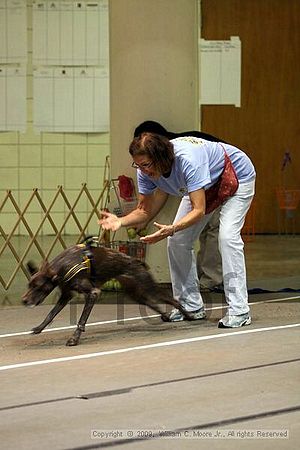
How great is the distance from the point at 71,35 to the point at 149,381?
8.15 metres

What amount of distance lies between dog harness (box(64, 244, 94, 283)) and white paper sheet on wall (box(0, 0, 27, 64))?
6.93 metres

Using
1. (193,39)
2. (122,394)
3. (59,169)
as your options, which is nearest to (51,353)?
(122,394)

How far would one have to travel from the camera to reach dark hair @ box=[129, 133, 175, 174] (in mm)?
5664

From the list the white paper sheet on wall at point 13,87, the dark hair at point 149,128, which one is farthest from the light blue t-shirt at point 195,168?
the white paper sheet on wall at point 13,87

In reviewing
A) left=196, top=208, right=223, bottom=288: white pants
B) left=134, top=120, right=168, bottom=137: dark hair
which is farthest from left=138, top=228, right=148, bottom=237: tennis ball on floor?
left=134, top=120, right=168, bottom=137: dark hair

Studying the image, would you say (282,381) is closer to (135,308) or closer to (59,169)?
(135,308)

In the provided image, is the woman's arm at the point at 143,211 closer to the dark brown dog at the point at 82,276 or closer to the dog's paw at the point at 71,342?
the dark brown dog at the point at 82,276

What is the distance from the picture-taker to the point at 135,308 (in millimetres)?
6984

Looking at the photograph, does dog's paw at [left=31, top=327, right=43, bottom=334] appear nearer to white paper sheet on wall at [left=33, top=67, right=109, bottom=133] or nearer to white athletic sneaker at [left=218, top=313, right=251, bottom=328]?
white athletic sneaker at [left=218, top=313, right=251, bottom=328]

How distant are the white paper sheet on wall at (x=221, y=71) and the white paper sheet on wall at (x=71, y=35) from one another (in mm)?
1170

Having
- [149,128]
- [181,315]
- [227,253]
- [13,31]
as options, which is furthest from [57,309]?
[13,31]

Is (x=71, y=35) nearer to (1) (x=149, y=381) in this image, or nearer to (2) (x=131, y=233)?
(2) (x=131, y=233)

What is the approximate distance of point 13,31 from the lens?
12.4 metres

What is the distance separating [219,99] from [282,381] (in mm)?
7886
